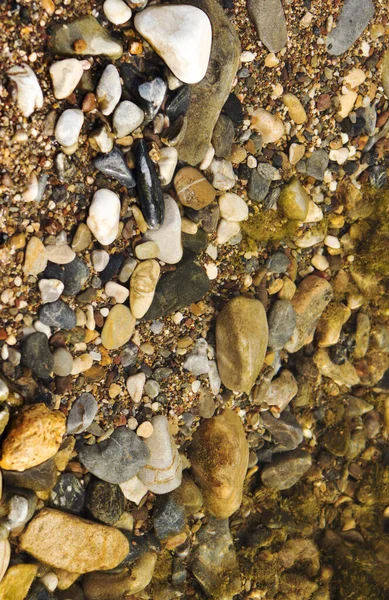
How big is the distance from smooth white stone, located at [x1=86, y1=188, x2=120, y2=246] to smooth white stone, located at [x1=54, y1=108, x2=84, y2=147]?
1.08 feet

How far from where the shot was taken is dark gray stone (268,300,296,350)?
3924 millimetres

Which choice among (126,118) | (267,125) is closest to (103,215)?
(126,118)

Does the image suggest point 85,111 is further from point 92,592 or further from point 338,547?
point 338,547

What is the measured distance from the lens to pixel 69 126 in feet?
9.72

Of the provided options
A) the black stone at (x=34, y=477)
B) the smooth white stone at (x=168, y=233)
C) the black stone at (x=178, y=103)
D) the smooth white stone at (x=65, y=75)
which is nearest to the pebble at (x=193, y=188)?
the smooth white stone at (x=168, y=233)

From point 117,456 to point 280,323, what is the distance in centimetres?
143

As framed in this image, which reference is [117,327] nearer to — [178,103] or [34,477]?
[34,477]

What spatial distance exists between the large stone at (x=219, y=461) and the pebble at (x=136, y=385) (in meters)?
0.54

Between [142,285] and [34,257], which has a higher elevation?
[34,257]

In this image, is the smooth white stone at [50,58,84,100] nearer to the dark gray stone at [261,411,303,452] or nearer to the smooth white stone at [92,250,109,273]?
the smooth white stone at [92,250,109,273]

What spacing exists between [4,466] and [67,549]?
710 millimetres

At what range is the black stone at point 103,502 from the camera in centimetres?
348

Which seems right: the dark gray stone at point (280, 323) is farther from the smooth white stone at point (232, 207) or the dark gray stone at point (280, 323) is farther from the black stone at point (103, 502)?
the black stone at point (103, 502)

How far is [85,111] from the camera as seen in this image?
3051mm
